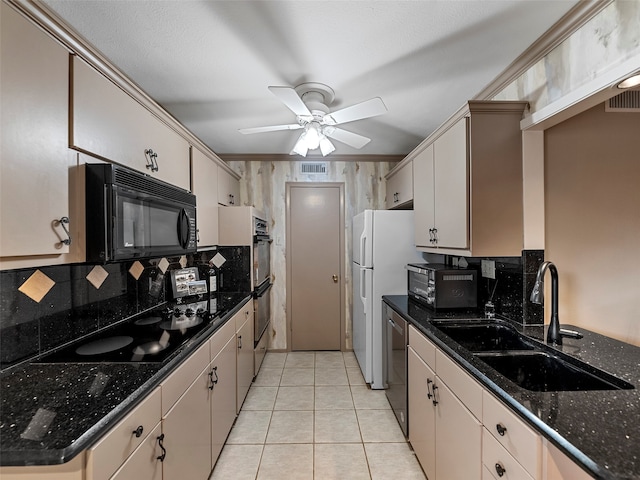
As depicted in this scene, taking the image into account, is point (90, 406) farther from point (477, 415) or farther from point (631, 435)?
point (631, 435)

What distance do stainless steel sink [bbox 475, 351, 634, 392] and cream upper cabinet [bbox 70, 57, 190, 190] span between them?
2.03 m

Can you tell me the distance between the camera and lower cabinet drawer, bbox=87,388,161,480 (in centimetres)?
90

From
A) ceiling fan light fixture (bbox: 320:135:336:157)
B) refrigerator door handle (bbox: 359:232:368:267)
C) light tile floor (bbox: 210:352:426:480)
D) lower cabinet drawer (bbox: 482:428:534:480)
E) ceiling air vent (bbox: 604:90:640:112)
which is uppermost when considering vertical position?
ceiling fan light fixture (bbox: 320:135:336:157)

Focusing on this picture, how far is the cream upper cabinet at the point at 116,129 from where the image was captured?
4.19ft

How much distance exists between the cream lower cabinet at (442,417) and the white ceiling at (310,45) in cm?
166

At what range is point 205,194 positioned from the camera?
9.11 ft

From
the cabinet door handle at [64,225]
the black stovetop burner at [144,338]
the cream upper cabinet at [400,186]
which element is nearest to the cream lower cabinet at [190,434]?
the black stovetop burner at [144,338]

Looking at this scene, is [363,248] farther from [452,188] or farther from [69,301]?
[69,301]

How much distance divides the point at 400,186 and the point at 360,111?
153 cm

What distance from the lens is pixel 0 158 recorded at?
95 cm

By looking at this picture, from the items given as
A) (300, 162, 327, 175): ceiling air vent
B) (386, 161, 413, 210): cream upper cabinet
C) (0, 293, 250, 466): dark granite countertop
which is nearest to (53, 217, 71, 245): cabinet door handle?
(0, 293, 250, 466): dark granite countertop

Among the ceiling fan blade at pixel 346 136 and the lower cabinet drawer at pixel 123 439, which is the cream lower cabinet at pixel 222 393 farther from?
the ceiling fan blade at pixel 346 136

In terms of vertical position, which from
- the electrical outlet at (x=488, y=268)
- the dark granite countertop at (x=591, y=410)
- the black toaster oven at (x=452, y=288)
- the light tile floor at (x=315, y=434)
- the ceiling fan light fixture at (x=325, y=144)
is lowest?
the light tile floor at (x=315, y=434)

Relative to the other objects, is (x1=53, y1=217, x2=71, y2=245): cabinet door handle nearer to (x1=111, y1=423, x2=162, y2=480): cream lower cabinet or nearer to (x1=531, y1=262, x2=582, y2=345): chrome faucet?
(x1=111, y1=423, x2=162, y2=480): cream lower cabinet
